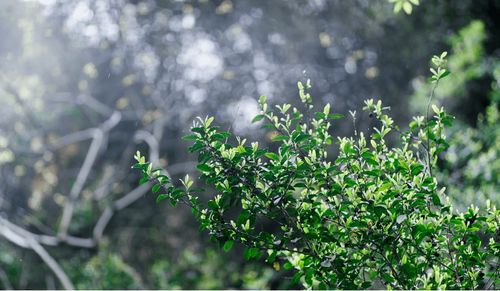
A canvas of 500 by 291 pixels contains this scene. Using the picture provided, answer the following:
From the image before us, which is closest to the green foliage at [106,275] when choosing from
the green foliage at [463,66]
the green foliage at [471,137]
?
the green foliage at [471,137]

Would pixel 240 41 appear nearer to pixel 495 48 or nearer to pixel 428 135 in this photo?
pixel 495 48

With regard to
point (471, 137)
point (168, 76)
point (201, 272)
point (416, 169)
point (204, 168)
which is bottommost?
point (204, 168)

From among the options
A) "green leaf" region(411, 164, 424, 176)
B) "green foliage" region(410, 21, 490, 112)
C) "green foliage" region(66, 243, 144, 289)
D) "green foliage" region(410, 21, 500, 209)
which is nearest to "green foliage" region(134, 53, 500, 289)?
"green leaf" region(411, 164, 424, 176)

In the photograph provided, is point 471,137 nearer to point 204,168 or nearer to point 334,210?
point 334,210

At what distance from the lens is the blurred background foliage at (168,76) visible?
25.1 feet

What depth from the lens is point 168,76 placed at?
833cm

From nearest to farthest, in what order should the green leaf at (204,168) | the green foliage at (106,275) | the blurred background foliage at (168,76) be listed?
the green leaf at (204,168) → the green foliage at (106,275) → the blurred background foliage at (168,76)

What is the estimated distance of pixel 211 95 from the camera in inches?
324

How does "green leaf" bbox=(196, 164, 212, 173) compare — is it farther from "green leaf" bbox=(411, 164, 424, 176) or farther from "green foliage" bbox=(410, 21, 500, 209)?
"green foliage" bbox=(410, 21, 500, 209)

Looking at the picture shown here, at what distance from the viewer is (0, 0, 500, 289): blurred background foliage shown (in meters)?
7.64

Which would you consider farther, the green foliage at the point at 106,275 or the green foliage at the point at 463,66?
the green foliage at the point at 106,275

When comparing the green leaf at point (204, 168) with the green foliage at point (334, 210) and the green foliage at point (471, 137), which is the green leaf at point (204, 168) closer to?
the green foliage at point (334, 210)

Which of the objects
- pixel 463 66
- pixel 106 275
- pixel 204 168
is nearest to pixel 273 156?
pixel 204 168

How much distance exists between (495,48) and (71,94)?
6.72 m
